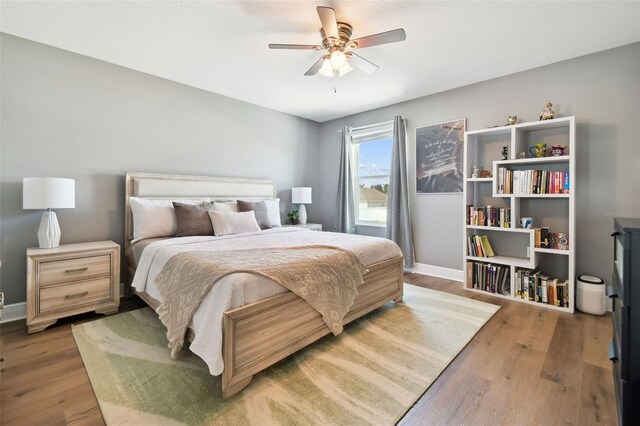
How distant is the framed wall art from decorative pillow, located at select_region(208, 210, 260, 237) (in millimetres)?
2463

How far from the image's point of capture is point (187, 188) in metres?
3.48

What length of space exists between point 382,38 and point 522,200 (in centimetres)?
245

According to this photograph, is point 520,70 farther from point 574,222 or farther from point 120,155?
point 120,155

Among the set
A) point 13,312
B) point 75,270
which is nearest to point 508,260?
point 75,270

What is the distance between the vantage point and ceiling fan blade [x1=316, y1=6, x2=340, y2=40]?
5.97 ft

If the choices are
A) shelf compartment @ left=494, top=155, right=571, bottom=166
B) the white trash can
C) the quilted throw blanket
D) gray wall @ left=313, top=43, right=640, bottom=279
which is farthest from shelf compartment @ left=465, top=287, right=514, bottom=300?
the quilted throw blanket

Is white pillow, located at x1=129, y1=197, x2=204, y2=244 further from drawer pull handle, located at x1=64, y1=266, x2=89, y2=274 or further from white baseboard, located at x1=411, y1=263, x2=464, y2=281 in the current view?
white baseboard, located at x1=411, y1=263, x2=464, y2=281

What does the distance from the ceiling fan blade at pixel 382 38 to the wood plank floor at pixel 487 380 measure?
233 centimetres

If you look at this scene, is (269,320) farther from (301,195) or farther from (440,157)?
(440,157)

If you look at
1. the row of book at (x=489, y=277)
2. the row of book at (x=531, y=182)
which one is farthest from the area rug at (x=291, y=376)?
the row of book at (x=531, y=182)

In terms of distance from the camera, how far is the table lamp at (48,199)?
231 cm

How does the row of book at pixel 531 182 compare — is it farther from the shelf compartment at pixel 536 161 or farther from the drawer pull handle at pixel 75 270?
the drawer pull handle at pixel 75 270

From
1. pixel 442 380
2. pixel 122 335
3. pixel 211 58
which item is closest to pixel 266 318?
pixel 442 380

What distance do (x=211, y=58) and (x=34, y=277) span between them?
250 centimetres
